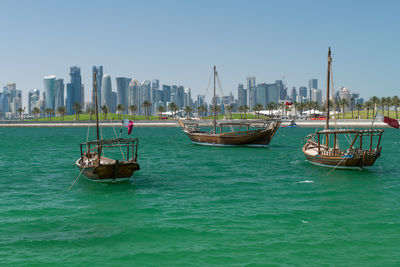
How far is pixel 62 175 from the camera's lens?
37.1 m

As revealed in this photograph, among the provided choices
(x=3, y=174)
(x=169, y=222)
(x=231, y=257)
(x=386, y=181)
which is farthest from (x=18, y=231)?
(x=386, y=181)

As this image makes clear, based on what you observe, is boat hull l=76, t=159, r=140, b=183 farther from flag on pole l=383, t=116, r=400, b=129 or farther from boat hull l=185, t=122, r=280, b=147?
boat hull l=185, t=122, r=280, b=147

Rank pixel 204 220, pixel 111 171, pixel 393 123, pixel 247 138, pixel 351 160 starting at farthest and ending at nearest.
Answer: pixel 247 138
pixel 351 160
pixel 393 123
pixel 111 171
pixel 204 220

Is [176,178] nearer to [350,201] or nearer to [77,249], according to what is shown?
[350,201]

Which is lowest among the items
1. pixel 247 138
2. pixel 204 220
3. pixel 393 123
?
pixel 204 220

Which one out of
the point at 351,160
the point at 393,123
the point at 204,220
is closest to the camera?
the point at 204,220

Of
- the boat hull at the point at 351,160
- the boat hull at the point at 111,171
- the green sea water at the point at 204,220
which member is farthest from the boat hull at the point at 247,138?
the boat hull at the point at 111,171

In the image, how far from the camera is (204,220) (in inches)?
808

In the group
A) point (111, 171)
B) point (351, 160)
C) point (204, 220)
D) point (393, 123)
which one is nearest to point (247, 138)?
point (351, 160)

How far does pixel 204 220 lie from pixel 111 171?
11.9 m

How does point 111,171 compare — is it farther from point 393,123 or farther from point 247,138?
point 247,138

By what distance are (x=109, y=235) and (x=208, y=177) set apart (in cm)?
1799

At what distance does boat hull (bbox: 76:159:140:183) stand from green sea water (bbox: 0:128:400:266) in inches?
27.8

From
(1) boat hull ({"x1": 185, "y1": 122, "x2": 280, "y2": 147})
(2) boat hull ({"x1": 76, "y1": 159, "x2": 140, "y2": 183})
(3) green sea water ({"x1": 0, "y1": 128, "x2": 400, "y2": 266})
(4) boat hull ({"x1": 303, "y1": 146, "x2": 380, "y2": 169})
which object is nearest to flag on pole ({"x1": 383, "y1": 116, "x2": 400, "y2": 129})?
(4) boat hull ({"x1": 303, "y1": 146, "x2": 380, "y2": 169})
